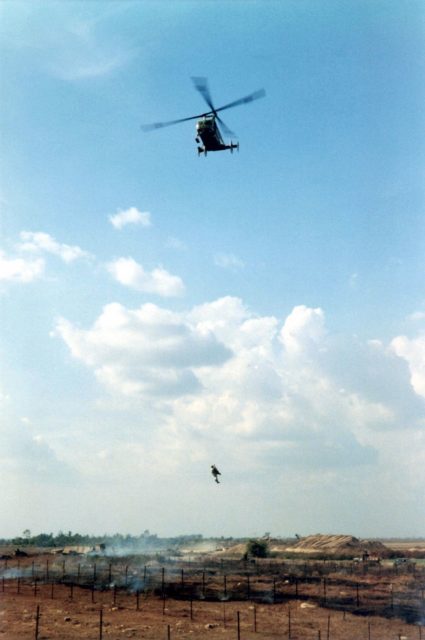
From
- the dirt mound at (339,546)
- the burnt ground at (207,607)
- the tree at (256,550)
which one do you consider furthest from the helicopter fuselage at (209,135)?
the dirt mound at (339,546)

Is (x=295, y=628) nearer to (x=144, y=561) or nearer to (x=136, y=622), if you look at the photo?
(x=136, y=622)

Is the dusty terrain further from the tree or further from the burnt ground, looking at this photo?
the tree

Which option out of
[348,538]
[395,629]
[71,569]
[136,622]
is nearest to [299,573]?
[71,569]

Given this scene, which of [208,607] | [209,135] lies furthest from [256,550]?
[209,135]

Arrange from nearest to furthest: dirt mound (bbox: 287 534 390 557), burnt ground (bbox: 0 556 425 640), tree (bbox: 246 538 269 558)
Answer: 1. burnt ground (bbox: 0 556 425 640)
2. tree (bbox: 246 538 269 558)
3. dirt mound (bbox: 287 534 390 557)

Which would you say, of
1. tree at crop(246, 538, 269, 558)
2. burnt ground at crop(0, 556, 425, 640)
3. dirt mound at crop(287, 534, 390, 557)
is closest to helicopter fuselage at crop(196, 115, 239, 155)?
burnt ground at crop(0, 556, 425, 640)
